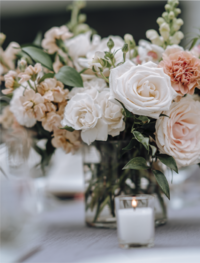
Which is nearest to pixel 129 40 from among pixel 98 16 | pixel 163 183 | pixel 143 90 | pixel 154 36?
pixel 154 36

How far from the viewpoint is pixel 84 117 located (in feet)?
1.65

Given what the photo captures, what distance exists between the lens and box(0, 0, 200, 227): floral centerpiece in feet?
1.53

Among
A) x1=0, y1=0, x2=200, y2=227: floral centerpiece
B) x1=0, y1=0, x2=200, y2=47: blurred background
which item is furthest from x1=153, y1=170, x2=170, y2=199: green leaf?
x1=0, y1=0, x2=200, y2=47: blurred background

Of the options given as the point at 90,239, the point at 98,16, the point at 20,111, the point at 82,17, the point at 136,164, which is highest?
the point at 98,16

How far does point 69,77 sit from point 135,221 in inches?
10.0

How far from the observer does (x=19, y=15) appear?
3266mm

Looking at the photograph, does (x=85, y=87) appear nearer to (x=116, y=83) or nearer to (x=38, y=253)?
(x=116, y=83)

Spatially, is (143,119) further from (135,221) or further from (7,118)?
(7,118)

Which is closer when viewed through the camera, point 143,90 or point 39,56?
point 143,90

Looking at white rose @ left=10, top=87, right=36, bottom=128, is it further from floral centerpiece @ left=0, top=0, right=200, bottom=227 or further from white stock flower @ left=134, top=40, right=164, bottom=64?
white stock flower @ left=134, top=40, right=164, bottom=64

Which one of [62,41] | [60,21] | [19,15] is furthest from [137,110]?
[19,15]

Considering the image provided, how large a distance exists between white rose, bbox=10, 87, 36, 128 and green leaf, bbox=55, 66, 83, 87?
84 mm

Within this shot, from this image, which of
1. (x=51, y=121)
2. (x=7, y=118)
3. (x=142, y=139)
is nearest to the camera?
(x=142, y=139)

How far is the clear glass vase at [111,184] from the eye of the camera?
59 centimetres
